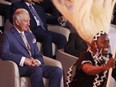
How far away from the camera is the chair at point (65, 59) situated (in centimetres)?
319

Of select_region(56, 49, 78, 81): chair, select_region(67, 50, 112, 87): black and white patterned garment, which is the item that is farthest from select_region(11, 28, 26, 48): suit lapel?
select_region(67, 50, 112, 87): black and white patterned garment

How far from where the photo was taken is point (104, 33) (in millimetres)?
2770

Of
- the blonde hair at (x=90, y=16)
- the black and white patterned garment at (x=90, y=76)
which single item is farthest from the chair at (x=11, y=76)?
the black and white patterned garment at (x=90, y=76)

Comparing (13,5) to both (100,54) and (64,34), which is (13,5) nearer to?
(64,34)

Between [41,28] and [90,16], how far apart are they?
0.80 metres

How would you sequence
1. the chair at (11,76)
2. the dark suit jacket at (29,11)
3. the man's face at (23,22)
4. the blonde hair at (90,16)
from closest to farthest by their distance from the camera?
1. the blonde hair at (90,16)
2. the chair at (11,76)
3. the man's face at (23,22)
4. the dark suit jacket at (29,11)

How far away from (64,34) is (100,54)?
1003mm

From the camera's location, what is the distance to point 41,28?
3646mm

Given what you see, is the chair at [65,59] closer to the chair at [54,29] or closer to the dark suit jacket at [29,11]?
the chair at [54,29]

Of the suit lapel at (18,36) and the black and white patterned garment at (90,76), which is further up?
the suit lapel at (18,36)

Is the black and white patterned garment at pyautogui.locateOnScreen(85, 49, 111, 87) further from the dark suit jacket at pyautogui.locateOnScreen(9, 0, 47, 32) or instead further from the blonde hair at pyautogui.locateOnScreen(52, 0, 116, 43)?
the dark suit jacket at pyautogui.locateOnScreen(9, 0, 47, 32)

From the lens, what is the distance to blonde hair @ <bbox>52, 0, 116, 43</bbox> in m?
2.89

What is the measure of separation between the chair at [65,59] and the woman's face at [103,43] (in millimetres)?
498

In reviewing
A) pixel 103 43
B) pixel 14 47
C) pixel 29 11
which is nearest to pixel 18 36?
pixel 14 47
